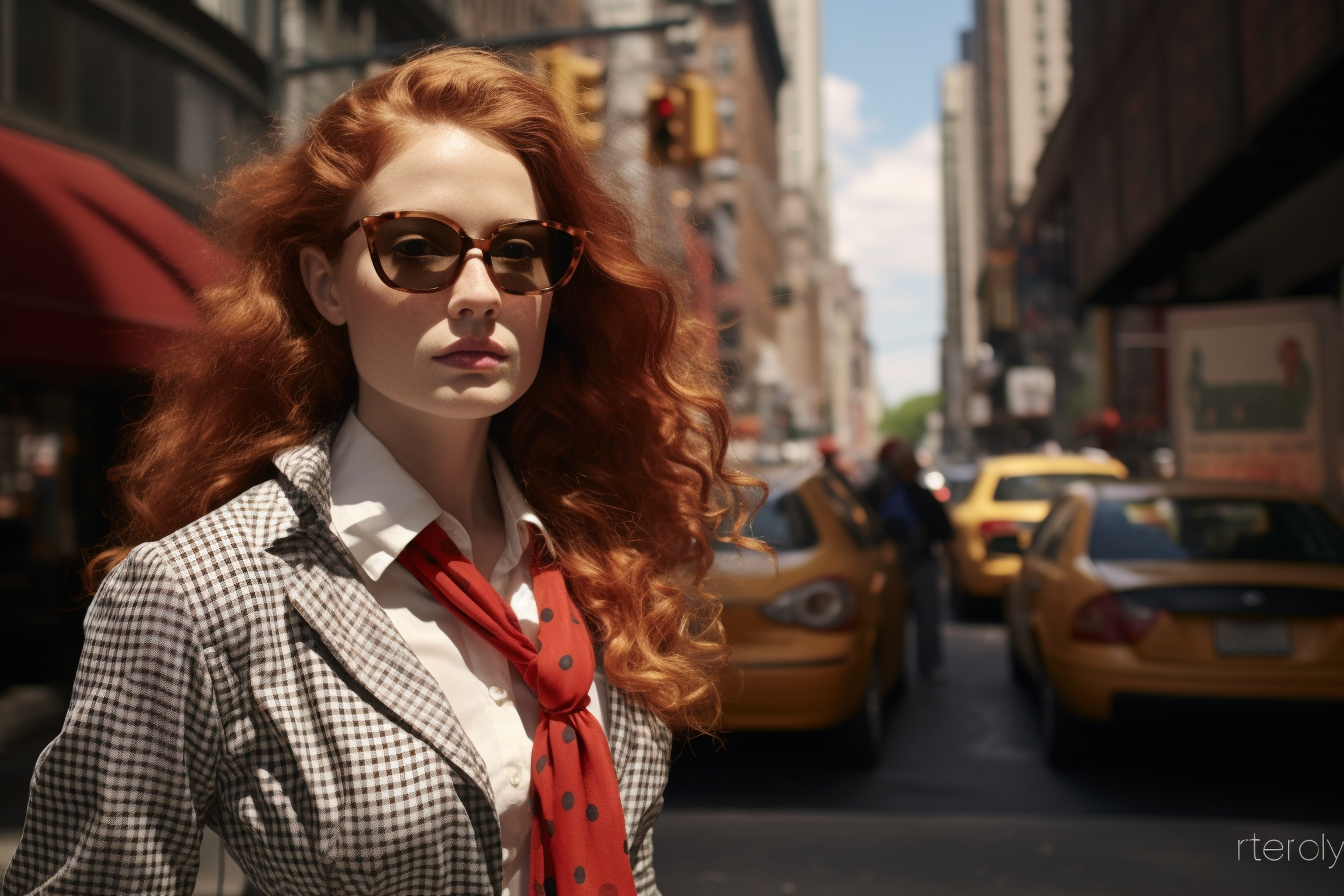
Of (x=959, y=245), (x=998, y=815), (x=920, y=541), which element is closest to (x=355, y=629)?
(x=998, y=815)

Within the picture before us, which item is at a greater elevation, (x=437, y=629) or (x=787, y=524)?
(x=437, y=629)

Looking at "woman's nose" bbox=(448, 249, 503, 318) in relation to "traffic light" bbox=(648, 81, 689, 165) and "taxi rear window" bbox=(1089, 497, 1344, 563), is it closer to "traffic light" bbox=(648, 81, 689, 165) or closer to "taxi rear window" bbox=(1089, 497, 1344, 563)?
"taxi rear window" bbox=(1089, 497, 1344, 563)

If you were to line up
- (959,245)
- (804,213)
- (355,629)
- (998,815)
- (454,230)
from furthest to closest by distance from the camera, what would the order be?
(959,245), (804,213), (998,815), (454,230), (355,629)

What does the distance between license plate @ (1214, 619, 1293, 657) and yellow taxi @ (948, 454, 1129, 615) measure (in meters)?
6.19

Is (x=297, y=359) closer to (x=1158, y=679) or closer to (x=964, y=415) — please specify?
(x=1158, y=679)

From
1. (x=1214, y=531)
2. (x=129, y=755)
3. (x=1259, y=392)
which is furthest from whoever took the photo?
(x=1259, y=392)

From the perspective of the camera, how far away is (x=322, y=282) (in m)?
1.77

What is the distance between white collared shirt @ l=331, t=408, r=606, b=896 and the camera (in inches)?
65.5

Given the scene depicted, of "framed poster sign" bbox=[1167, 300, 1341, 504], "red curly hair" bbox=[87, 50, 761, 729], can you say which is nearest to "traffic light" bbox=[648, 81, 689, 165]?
"framed poster sign" bbox=[1167, 300, 1341, 504]

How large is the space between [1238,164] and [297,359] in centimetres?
1386

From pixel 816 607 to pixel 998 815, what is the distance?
131cm

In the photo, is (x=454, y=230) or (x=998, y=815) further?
(x=998, y=815)

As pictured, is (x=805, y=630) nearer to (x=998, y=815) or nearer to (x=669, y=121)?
(x=998, y=815)

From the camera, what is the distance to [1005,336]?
263 ft
